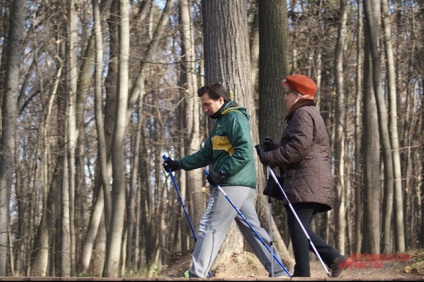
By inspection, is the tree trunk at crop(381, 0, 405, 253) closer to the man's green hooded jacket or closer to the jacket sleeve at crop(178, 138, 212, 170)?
the jacket sleeve at crop(178, 138, 212, 170)

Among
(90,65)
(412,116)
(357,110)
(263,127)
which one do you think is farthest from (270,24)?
(412,116)

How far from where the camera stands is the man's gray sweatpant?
6906 millimetres

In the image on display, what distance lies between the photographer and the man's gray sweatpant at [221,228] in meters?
6.91

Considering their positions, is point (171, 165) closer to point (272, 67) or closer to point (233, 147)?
point (233, 147)

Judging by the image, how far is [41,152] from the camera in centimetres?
1952

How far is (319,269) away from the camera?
1135cm

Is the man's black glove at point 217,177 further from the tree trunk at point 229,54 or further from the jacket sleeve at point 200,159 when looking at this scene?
the tree trunk at point 229,54

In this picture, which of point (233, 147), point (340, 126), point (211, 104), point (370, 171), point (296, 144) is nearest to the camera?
point (296, 144)

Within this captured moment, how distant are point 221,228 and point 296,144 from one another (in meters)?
1.08

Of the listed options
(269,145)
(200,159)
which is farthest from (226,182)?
(200,159)

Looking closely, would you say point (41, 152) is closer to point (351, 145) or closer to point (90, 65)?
point (90, 65)

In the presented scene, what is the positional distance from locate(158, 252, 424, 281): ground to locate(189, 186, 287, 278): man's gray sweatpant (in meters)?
1.66

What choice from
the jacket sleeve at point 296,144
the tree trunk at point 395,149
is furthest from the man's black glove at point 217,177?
the tree trunk at point 395,149

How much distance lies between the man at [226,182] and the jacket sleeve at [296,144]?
1.39 feet
